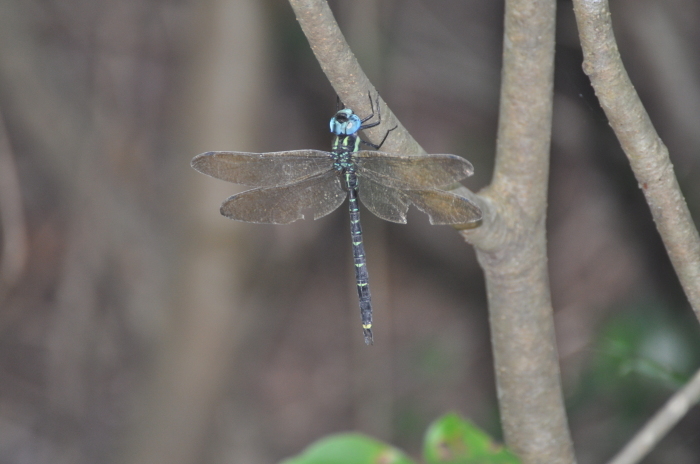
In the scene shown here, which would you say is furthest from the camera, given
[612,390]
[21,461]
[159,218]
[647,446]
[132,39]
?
[132,39]

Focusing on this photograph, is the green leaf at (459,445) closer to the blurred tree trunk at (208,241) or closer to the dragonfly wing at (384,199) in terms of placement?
the dragonfly wing at (384,199)

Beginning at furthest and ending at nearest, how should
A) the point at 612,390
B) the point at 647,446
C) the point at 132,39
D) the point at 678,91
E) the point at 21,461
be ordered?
the point at 132,39
the point at 21,461
the point at 678,91
the point at 612,390
the point at 647,446

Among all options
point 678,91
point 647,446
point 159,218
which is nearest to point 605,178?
point 678,91

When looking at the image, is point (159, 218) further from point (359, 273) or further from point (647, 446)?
point (647, 446)

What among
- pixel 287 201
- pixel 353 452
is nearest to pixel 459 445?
pixel 353 452

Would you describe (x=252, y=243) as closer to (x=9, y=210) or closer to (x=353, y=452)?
(x=9, y=210)

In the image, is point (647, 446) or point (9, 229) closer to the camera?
point (647, 446)

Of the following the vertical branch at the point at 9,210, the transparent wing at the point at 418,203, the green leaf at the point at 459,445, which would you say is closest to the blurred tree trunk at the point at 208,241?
the vertical branch at the point at 9,210
